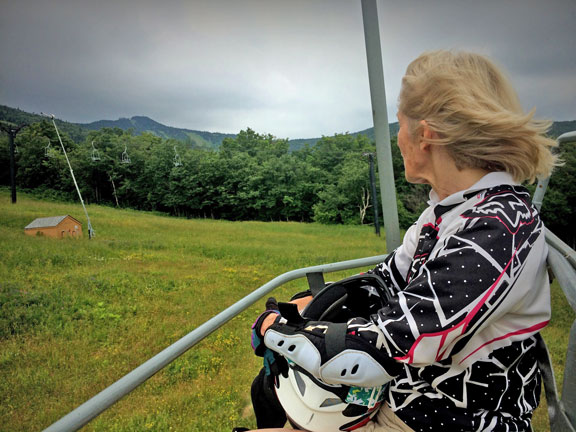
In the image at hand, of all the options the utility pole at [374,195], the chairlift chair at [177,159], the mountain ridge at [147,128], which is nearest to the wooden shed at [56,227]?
the mountain ridge at [147,128]

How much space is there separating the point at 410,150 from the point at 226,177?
243cm

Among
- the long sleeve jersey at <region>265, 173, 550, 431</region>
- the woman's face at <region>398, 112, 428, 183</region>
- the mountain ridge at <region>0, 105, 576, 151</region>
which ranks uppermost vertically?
the mountain ridge at <region>0, 105, 576, 151</region>

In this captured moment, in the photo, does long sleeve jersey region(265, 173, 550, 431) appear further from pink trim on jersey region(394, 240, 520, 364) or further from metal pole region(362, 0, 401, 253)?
metal pole region(362, 0, 401, 253)

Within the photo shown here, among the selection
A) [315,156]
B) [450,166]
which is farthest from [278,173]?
[450,166]

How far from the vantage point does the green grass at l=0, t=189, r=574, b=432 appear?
3.99ft

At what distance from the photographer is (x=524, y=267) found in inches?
16.1

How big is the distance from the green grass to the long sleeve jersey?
1033 millimetres

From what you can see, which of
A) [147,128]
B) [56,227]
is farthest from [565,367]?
[147,128]

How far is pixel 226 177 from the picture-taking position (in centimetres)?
286

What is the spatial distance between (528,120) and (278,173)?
106 inches

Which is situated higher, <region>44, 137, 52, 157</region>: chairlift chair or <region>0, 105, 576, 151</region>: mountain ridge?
<region>0, 105, 576, 151</region>: mountain ridge

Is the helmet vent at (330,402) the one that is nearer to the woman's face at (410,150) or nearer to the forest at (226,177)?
the woman's face at (410,150)

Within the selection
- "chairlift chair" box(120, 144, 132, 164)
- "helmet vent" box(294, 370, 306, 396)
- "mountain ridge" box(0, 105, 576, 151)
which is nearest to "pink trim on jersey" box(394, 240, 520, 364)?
"helmet vent" box(294, 370, 306, 396)

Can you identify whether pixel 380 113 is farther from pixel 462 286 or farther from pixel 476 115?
pixel 462 286
